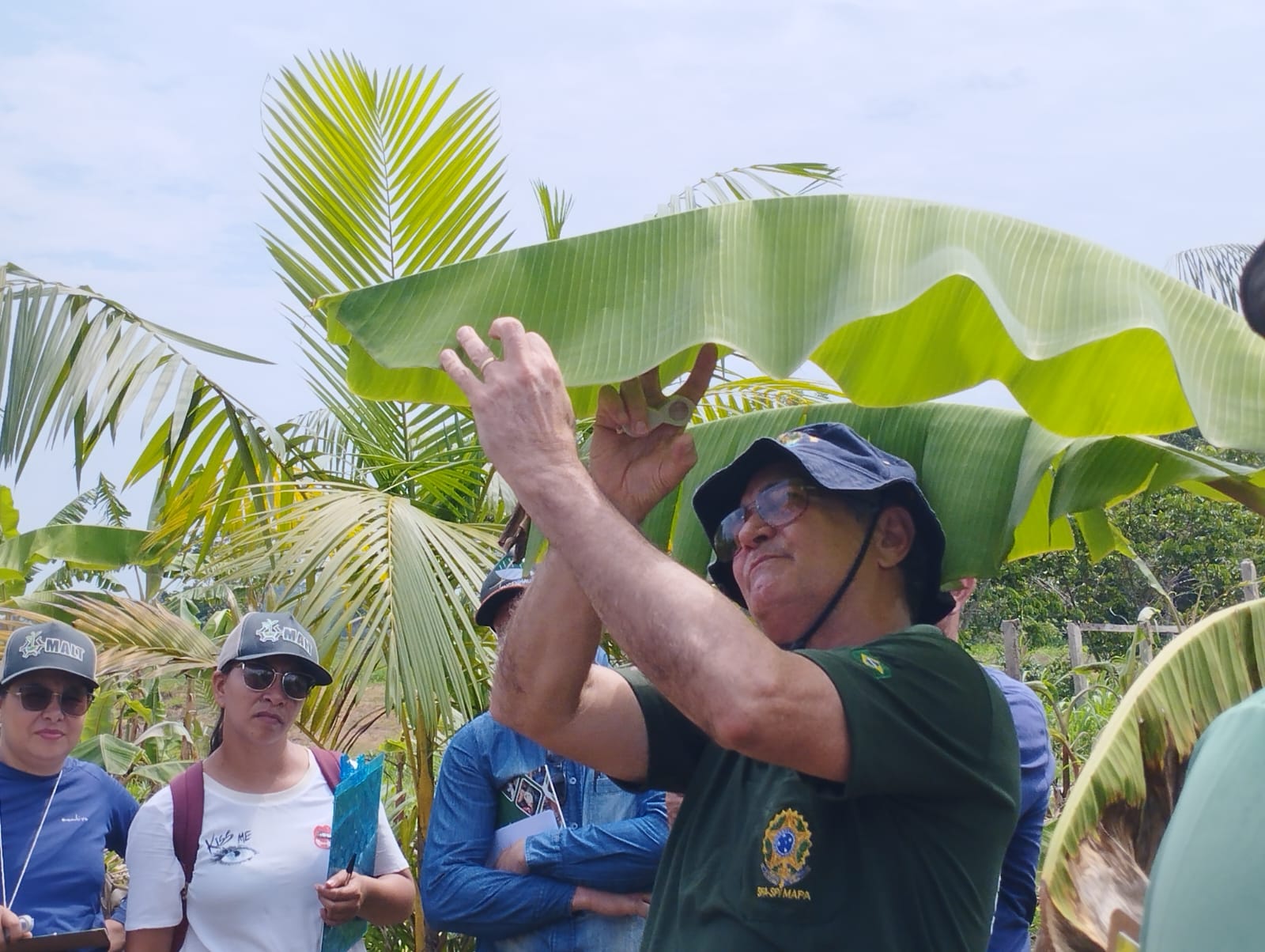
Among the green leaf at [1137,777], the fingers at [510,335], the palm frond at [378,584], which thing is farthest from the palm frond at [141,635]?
the green leaf at [1137,777]

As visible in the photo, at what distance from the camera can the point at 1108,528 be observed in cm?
→ 307

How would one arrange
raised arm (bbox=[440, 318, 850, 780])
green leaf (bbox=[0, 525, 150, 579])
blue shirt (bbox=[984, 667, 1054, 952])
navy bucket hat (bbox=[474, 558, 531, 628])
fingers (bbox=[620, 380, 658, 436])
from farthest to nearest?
green leaf (bbox=[0, 525, 150, 579]) → navy bucket hat (bbox=[474, 558, 531, 628]) → blue shirt (bbox=[984, 667, 1054, 952]) → fingers (bbox=[620, 380, 658, 436]) → raised arm (bbox=[440, 318, 850, 780])

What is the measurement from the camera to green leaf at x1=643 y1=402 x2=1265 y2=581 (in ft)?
7.71

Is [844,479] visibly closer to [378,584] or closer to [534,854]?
[534,854]

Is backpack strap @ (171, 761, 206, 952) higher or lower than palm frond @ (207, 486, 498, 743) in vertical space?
lower

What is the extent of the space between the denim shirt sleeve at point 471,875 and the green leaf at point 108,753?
2.04 m

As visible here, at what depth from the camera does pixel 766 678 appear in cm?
155

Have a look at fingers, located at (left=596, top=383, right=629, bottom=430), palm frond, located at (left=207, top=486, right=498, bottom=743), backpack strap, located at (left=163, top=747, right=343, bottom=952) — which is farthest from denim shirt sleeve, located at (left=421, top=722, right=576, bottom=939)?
fingers, located at (left=596, top=383, right=629, bottom=430)

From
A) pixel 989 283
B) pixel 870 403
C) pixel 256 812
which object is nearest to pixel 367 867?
pixel 256 812

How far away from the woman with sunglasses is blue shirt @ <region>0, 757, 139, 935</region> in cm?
31

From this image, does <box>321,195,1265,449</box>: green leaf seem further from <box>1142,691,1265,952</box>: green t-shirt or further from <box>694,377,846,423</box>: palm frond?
<box>694,377,846,423</box>: palm frond

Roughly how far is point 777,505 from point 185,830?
6.67ft

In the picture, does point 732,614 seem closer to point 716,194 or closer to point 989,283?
point 989,283

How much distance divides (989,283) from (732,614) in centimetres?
63
